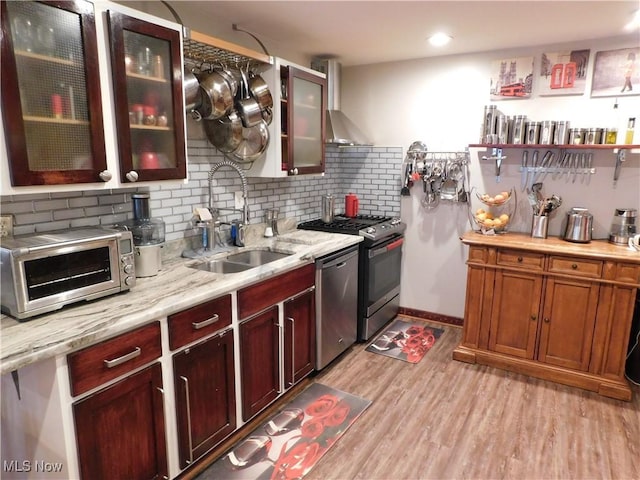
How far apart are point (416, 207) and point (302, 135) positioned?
4.63 feet

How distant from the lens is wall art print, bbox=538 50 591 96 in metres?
3.08

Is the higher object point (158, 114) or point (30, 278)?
point (158, 114)

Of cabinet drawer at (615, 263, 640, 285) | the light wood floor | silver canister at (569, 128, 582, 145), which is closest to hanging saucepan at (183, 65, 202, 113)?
the light wood floor

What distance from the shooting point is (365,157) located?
13.4 ft

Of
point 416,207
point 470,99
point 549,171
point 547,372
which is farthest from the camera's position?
point 416,207

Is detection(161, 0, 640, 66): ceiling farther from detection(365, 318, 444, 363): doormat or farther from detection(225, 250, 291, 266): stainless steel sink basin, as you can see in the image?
detection(365, 318, 444, 363): doormat

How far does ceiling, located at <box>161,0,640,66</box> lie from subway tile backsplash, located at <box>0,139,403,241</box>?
2.77 ft

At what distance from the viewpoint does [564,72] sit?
314 cm

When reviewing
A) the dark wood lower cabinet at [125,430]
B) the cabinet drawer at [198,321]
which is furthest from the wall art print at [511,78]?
the dark wood lower cabinet at [125,430]

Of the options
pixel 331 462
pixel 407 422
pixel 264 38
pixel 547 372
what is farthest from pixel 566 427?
pixel 264 38

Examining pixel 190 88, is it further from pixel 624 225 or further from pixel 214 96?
pixel 624 225

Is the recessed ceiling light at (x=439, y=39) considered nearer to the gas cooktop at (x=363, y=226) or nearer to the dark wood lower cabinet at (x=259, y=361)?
the gas cooktop at (x=363, y=226)

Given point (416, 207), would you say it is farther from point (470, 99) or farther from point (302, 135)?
point (302, 135)

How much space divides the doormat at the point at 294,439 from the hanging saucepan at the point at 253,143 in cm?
164
